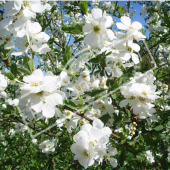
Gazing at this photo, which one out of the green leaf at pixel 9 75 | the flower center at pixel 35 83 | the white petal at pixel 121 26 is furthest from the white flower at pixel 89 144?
A: the white petal at pixel 121 26

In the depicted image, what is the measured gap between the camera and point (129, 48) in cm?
126

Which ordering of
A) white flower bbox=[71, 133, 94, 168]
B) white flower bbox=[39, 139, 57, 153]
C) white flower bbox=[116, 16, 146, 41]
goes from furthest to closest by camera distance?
white flower bbox=[39, 139, 57, 153]
white flower bbox=[116, 16, 146, 41]
white flower bbox=[71, 133, 94, 168]

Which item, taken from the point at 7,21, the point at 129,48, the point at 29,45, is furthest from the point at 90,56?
the point at 7,21

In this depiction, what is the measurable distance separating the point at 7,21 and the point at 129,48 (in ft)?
2.59

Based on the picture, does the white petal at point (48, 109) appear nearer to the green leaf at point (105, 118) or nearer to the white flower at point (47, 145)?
the green leaf at point (105, 118)

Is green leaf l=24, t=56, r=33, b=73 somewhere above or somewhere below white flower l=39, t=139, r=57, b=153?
above

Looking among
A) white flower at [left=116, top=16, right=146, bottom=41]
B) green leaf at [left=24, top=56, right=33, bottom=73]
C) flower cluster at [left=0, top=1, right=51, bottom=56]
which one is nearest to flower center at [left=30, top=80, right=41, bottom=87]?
green leaf at [left=24, top=56, right=33, bottom=73]

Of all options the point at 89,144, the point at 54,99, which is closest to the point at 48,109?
the point at 54,99

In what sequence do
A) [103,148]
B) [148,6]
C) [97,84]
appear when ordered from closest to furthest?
[103,148] < [97,84] < [148,6]

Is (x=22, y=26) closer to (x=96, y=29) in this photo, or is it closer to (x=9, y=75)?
(x=9, y=75)

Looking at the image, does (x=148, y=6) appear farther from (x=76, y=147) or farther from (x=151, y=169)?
(x=76, y=147)

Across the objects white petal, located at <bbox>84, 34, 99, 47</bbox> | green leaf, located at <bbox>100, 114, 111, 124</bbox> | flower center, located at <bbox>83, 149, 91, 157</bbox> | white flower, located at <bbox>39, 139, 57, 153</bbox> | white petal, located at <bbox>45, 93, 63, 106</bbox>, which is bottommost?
white flower, located at <bbox>39, 139, 57, 153</bbox>

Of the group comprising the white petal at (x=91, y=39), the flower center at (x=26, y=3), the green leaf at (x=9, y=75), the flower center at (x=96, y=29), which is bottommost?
the green leaf at (x=9, y=75)

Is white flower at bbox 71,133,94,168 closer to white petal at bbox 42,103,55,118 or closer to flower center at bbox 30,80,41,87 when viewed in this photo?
white petal at bbox 42,103,55,118
